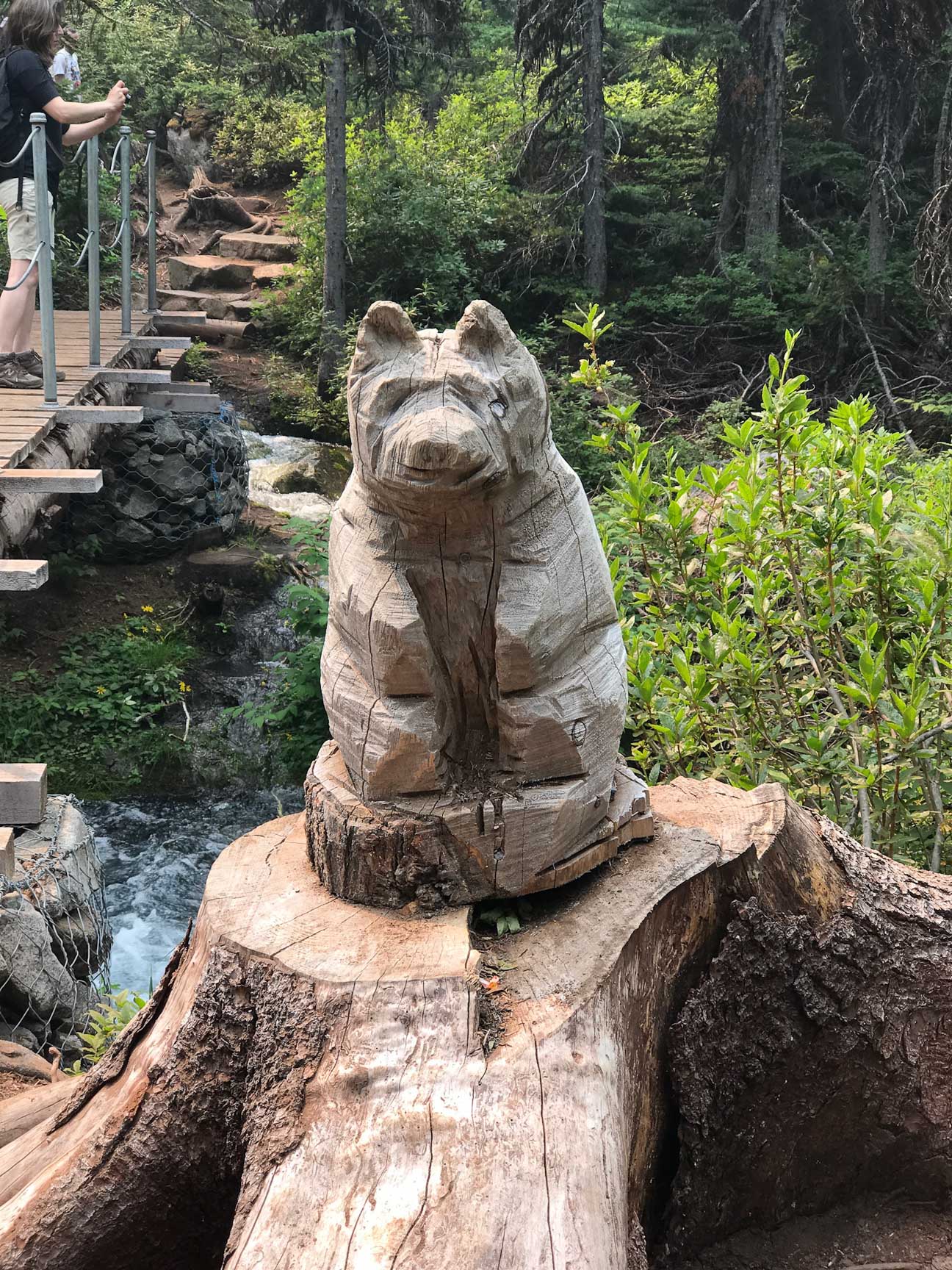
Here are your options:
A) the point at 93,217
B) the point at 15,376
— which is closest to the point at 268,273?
the point at 93,217

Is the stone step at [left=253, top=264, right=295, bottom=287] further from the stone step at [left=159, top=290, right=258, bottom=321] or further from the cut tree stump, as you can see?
the cut tree stump

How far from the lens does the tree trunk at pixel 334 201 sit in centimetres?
1168

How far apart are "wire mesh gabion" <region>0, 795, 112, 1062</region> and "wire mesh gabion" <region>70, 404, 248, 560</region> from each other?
371 cm

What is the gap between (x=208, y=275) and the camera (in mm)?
15000

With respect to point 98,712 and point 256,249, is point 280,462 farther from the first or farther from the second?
point 256,249

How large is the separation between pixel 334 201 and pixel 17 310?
6550 millimetres

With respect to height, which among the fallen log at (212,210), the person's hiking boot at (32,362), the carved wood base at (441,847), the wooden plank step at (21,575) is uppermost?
the fallen log at (212,210)

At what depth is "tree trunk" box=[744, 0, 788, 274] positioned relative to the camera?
38.9ft

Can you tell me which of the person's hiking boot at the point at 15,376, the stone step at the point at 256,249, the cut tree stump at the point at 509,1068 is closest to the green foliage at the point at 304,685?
the person's hiking boot at the point at 15,376

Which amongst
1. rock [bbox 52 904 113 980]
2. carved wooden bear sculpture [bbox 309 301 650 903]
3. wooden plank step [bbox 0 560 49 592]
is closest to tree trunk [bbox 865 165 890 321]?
wooden plank step [bbox 0 560 49 592]

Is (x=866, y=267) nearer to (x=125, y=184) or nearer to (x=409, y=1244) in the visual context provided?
(x=125, y=184)

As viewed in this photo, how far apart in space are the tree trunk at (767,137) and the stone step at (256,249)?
6.79 metres

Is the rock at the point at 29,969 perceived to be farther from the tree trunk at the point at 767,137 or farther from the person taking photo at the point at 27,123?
the tree trunk at the point at 767,137

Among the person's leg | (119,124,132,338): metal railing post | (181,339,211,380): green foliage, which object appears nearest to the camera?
the person's leg
